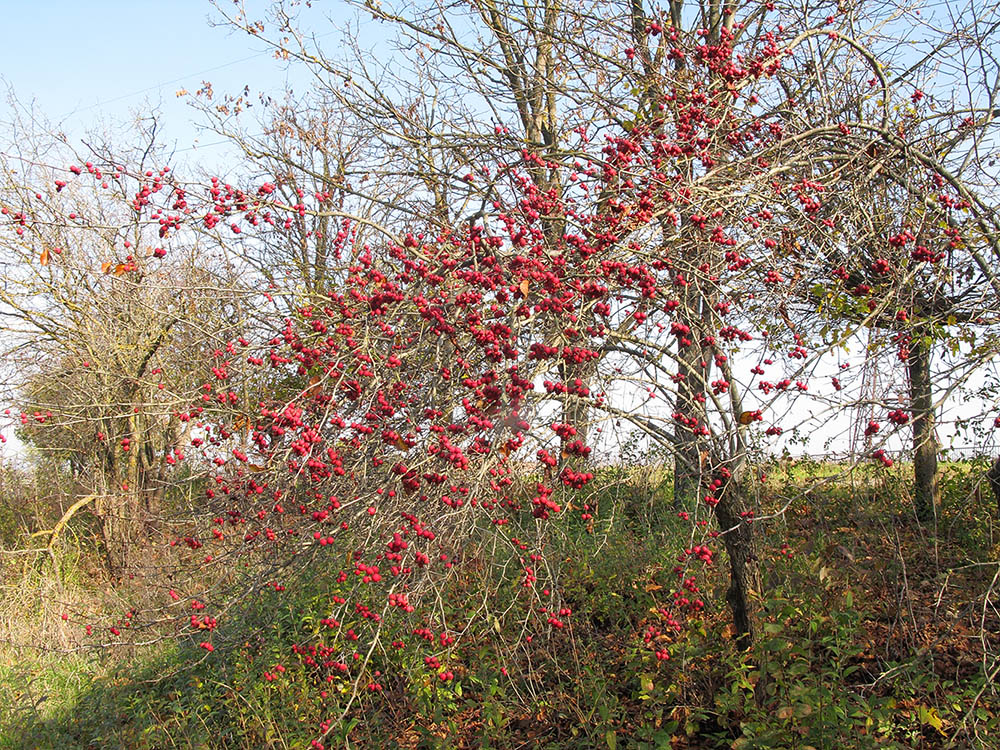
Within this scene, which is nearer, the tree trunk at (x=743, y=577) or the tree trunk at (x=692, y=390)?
the tree trunk at (x=692, y=390)

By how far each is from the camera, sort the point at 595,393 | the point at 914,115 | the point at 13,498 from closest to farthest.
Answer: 1. the point at 595,393
2. the point at 914,115
3. the point at 13,498

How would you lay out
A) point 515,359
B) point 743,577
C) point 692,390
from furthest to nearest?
point 743,577
point 692,390
point 515,359

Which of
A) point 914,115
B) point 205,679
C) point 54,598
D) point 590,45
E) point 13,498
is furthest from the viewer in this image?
point 13,498

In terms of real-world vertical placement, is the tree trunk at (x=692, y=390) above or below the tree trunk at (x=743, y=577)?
above

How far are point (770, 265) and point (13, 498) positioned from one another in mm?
12915

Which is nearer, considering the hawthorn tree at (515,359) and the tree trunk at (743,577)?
the hawthorn tree at (515,359)

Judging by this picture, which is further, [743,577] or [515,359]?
[743,577]

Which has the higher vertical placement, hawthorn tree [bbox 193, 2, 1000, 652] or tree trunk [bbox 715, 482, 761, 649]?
hawthorn tree [bbox 193, 2, 1000, 652]

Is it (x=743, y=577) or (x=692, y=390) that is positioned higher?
(x=692, y=390)

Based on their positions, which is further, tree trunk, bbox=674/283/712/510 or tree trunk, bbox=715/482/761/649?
tree trunk, bbox=715/482/761/649

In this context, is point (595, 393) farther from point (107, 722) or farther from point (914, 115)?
point (107, 722)

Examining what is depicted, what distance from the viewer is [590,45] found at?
5.71 meters

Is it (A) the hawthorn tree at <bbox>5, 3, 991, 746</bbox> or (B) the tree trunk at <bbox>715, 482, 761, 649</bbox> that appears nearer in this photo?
(A) the hawthorn tree at <bbox>5, 3, 991, 746</bbox>

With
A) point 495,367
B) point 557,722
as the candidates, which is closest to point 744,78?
point 495,367
